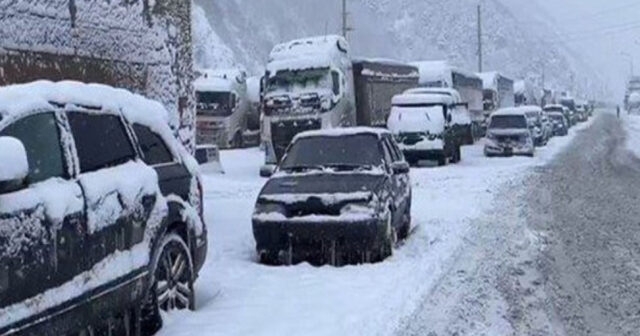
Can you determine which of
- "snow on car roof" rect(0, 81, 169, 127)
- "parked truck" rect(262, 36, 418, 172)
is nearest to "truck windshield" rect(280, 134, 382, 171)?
"snow on car roof" rect(0, 81, 169, 127)

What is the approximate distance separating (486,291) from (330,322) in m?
2.12

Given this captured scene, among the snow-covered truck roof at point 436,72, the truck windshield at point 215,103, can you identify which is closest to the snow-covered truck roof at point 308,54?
the truck windshield at point 215,103

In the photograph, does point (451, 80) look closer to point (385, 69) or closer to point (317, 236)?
point (385, 69)

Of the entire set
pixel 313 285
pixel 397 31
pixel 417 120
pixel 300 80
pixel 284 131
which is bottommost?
pixel 313 285

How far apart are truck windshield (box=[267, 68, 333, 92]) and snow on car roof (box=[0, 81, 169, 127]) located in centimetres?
1777

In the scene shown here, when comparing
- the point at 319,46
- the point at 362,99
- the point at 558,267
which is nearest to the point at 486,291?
the point at 558,267

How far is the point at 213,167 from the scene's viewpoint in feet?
78.9

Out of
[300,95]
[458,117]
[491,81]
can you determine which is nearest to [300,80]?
[300,95]

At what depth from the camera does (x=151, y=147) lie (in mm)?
7266

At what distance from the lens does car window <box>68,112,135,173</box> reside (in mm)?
5961

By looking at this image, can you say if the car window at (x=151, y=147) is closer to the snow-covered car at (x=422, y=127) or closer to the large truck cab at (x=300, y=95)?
the large truck cab at (x=300, y=95)

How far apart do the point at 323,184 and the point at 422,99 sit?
18865 mm

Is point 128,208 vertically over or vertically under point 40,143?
under

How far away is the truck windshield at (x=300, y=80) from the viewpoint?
995 inches
